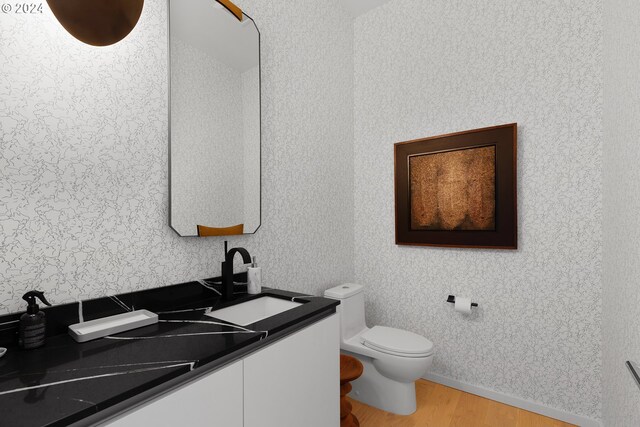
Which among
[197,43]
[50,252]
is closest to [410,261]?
[197,43]

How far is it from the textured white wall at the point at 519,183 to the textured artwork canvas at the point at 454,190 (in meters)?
0.18

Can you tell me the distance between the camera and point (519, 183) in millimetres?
1952

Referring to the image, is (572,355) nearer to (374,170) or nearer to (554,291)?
(554,291)

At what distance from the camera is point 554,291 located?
185 centimetres

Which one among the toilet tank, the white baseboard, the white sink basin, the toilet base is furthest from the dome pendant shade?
the white baseboard

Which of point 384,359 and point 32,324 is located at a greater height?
point 32,324

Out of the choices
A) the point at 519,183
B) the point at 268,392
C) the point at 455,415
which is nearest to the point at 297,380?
the point at 268,392

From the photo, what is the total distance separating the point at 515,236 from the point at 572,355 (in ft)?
2.43

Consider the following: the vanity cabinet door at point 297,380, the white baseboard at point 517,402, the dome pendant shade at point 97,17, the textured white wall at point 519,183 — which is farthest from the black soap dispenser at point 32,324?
the white baseboard at point 517,402

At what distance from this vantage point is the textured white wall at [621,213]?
42.9 inches

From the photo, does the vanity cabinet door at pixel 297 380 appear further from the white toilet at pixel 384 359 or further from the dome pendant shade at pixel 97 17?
the dome pendant shade at pixel 97 17

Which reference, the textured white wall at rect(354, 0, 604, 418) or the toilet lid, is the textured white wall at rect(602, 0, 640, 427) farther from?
the toilet lid

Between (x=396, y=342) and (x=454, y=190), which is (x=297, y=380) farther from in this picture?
(x=454, y=190)

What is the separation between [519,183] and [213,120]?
73.1 inches
